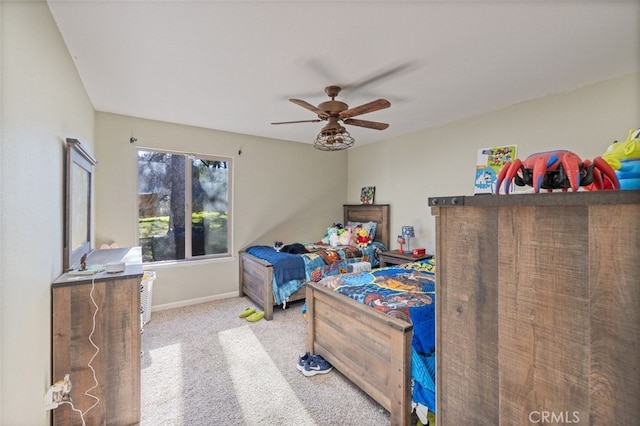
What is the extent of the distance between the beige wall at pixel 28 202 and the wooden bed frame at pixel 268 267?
1.99 metres

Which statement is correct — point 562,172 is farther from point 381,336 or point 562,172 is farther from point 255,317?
point 255,317

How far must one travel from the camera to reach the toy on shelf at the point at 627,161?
76 cm

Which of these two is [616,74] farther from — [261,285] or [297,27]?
[261,285]

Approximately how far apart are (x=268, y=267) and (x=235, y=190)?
56.3 inches

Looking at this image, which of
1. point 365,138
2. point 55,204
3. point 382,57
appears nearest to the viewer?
point 55,204

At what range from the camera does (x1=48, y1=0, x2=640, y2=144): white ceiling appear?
5.25ft

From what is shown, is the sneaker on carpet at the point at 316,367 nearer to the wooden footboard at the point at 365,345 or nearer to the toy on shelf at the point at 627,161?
the wooden footboard at the point at 365,345

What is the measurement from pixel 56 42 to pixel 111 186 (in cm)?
197

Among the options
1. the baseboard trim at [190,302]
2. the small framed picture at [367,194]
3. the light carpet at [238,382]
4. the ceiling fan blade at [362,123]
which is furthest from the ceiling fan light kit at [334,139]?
the baseboard trim at [190,302]

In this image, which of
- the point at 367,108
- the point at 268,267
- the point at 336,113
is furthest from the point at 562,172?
the point at 268,267

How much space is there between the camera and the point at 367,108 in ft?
7.84

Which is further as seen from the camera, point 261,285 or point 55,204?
point 261,285

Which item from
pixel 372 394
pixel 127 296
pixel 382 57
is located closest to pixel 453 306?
pixel 372 394

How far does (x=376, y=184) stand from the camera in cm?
480
